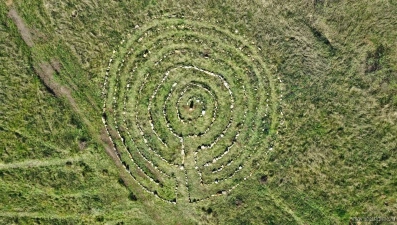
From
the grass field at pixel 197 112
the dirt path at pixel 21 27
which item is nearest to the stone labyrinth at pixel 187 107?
the grass field at pixel 197 112

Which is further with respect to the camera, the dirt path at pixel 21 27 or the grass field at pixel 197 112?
the dirt path at pixel 21 27

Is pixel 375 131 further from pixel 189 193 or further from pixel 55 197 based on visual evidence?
pixel 55 197

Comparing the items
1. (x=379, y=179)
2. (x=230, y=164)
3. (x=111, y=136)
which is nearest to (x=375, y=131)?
(x=379, y=179)

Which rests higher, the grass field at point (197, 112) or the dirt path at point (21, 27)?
the dirt path at point (21, 27)

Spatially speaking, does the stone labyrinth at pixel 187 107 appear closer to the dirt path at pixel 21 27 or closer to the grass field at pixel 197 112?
the grass field at pixel 197 112

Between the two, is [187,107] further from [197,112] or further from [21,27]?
[21,27]

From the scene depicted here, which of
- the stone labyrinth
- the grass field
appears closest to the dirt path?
the grass field

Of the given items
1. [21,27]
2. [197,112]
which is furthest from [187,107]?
[21,27]

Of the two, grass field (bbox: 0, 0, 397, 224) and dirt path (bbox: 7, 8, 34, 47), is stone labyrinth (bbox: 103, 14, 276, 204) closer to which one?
grass field (bbox: 0, 0, 397, 224)
